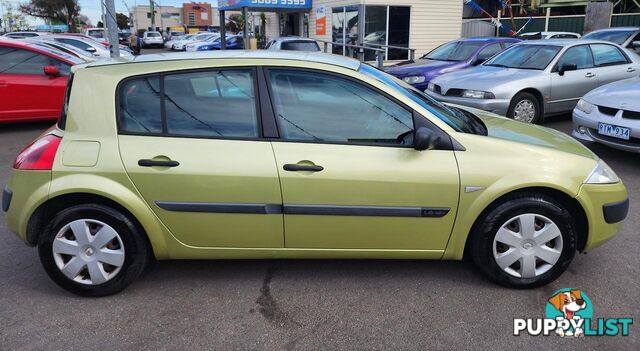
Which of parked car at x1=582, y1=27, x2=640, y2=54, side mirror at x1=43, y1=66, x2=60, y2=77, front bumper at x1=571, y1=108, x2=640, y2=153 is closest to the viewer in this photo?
front bumper at x1=571, y1=108, x2=640, y2=153

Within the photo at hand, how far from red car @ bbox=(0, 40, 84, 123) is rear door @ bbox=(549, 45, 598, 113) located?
7.87m

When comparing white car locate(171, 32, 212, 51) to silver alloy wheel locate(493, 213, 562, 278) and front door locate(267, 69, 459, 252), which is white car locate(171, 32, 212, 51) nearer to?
front door locate(267, 69, 459, 252)

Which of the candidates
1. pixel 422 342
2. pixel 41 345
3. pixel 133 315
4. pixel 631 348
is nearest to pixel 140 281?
pixel 133 315

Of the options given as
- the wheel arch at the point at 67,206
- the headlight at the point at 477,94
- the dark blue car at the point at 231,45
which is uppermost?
the dark blue car at the point at 231,45

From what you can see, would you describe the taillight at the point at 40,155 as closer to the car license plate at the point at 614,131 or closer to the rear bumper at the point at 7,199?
the rear bumper at the point at 7,199

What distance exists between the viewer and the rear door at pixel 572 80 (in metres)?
8.02

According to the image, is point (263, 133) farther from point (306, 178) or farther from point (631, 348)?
point (631, 348)

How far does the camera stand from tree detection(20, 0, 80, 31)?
49.7 metres

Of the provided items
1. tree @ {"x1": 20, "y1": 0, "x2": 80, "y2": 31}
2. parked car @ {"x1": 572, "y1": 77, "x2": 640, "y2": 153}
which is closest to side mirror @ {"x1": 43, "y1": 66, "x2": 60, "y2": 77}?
parked car @ {"x1": 572, "y1": 77, "x2": 640, "y2": 153}

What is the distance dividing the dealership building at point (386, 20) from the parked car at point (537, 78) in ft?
33.1

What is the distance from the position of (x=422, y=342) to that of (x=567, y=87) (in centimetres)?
675

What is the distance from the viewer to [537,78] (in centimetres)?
782

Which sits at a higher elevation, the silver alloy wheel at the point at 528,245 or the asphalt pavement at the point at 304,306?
the silver alloy wheel at the point at 528,245

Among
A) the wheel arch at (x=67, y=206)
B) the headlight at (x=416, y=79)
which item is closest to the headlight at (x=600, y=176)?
the wheel arch at (x=67, y=206)
